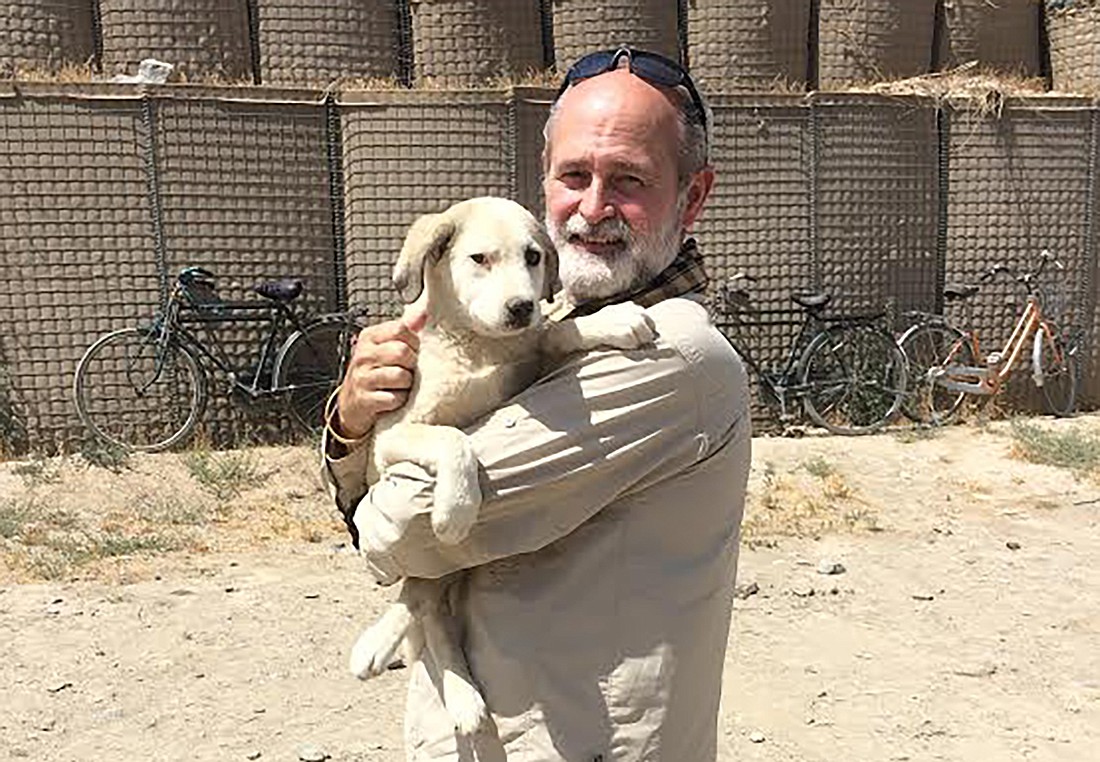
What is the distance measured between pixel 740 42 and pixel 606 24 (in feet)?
3.37

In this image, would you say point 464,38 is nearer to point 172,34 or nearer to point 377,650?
point 172,34

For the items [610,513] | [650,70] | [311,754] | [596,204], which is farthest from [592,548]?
[311,754]

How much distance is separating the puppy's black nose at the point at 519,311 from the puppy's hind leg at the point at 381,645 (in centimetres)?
48

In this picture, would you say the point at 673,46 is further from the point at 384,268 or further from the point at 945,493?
the point at 945,493

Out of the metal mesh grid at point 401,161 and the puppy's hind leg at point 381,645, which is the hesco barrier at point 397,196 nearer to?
the metal mesh grid at point 401,161

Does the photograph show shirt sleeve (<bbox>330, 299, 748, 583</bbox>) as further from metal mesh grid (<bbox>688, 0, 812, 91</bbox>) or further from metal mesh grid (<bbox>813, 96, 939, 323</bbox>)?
metal mesh grid (<bbox>688, 0, 812, 91</bbox>)

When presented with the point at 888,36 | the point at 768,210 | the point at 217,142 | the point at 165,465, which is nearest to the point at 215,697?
the point at 165,465

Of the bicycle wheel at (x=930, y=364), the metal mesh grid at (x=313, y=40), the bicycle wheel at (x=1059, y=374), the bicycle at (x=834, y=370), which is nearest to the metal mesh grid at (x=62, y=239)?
the metal mesh grid at (x=313, y=40)

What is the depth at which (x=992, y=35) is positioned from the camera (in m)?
9.34

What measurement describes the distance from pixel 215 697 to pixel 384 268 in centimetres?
394

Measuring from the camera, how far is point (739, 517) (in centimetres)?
171

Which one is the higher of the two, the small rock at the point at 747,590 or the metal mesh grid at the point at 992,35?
the metal mesh grid at the point at 992,35

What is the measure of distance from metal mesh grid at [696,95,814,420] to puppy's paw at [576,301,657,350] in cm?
654

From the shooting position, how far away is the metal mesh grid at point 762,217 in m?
8.09
